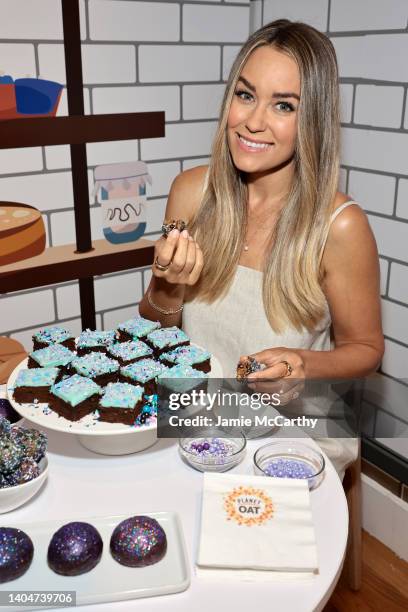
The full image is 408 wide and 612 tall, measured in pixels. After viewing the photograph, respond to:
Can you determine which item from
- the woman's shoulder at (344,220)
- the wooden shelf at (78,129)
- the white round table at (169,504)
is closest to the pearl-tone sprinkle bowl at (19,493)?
the white round table at (169,504)

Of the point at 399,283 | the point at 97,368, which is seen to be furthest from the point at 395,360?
the point at 97,368

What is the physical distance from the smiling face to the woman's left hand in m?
0.55

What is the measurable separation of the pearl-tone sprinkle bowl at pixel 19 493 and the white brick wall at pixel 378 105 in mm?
1434

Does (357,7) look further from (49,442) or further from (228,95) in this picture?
(49,442)

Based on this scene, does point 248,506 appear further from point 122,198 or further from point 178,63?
point 178,63

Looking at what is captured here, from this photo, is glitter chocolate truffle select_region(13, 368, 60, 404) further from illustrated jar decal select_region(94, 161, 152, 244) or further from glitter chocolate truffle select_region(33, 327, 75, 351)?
illustrated jar decal select_region(94, 161, 152, 244)

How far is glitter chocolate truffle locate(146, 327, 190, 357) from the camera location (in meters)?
1.30

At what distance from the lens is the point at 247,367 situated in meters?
1.21

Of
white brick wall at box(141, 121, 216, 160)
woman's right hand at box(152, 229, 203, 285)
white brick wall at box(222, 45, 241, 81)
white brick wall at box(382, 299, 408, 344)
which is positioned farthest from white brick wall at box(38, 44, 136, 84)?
white brick wall at box(382, 299, 408, 344)

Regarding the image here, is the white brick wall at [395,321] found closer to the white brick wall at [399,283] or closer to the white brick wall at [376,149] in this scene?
the white brick wall at [399,283]

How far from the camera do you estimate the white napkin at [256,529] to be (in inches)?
34.2

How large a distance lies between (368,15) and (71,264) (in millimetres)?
1246

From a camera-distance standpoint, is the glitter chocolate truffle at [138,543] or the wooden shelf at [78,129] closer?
the glitter chocolate truffle at [138,543]

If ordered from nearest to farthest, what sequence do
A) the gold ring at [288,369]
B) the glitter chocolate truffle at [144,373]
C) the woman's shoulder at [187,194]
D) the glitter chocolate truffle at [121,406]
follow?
the glitter chocolate truffle at [121,406]
the glitter chocolate truffle at [144,373]
the gold ring at [288,369]
the woman's shoulder at [187,194]
